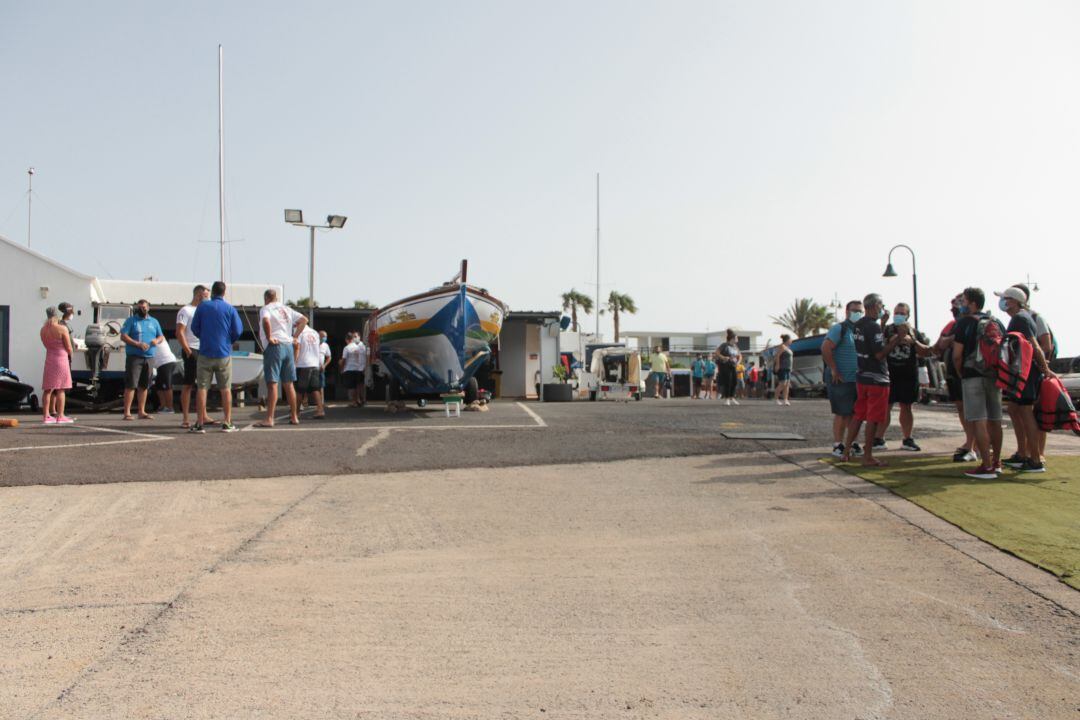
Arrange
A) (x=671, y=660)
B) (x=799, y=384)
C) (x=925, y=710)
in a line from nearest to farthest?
(x=925, y=710)
(x=671, y=660)
(x=799, y=384)

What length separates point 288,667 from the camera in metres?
3.09

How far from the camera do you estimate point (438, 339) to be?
46.1ft

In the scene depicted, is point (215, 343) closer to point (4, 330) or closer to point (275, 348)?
point (275, 348)

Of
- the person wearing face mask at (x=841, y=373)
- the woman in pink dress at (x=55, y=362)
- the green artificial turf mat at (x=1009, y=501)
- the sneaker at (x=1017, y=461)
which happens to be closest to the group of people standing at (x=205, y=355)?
the woman in pink dress at (x=55, y=362)

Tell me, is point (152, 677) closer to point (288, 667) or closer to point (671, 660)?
point (288, 667)

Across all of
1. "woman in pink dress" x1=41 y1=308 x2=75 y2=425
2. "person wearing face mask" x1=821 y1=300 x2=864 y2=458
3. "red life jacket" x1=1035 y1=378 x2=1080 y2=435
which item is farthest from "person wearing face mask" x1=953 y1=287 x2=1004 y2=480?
"woman in pink dress" x1=41 y1=308 x2=75 y2=425

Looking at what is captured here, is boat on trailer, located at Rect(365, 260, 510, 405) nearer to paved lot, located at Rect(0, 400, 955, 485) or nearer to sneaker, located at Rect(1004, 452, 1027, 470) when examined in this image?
paved lot, located at Rect(0, 400, 955, 485)

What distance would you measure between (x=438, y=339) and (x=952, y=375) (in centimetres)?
822

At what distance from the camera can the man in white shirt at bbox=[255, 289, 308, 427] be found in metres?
10.2

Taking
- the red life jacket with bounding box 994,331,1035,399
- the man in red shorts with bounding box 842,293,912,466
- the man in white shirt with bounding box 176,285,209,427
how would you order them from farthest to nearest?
the man in white shirt with bounding box 176,285,209,427 → the man in red shorts with bounding box 842,293,912,466 → the red life jacket with bounding box 994,331,1035,399

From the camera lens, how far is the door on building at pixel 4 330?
55.7 feet

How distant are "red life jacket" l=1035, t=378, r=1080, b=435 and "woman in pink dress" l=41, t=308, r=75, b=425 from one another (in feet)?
35.5

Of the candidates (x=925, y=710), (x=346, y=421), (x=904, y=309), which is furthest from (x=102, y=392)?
(x=925, y=710)

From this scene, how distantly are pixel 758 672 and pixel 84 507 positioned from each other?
4756 mm
